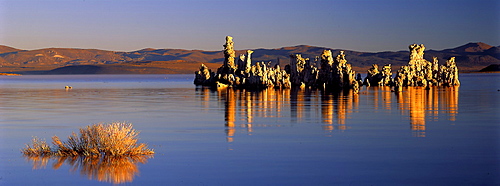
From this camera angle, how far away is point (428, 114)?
93.5 feet

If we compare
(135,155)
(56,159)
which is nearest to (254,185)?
(135,155)

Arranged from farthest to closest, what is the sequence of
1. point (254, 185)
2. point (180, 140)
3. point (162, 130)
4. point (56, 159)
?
point (162, 130) → point (180, 140) → point (56, 159) → point (254, 185)

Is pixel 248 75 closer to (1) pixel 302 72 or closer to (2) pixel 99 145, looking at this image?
(1) pixel 302 72

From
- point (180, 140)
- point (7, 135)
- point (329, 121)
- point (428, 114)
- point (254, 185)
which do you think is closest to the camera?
point (254, 185)

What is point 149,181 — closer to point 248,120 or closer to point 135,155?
point 135,155

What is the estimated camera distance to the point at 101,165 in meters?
14.0

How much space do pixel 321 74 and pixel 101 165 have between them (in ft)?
197

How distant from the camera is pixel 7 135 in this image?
2016 centimetres

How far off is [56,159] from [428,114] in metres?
18.2

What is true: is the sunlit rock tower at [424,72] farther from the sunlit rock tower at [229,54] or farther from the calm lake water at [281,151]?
the calm lake water at [281,151]

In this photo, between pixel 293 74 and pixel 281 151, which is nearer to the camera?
pixel 281 151

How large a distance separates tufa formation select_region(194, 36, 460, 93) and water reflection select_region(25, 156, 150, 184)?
51143 mm

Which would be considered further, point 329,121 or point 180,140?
point 329,121

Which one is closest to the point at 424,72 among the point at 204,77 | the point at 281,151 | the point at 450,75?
the point at 450,75
